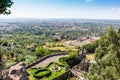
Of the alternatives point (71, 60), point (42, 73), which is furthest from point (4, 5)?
point (71, 60)

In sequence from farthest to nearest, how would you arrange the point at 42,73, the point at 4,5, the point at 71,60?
the point at 71,60
the point at 42,73
the point at 4,5

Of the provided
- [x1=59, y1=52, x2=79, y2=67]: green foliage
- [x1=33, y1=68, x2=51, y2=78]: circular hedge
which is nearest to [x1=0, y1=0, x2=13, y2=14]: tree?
[x1=33, y1=68, x2=51, y2=78]: circular hedge

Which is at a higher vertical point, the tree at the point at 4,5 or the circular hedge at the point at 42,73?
the tree at the point at 4,5

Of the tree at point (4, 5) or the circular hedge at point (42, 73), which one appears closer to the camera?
the tree at point (4, 5)

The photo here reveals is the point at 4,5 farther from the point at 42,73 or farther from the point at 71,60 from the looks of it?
the point at 71,60

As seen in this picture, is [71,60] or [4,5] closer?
[4,5]

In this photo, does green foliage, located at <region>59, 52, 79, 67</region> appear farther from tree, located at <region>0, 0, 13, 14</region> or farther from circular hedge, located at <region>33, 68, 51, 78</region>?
tree, located at <region>0, 0, 13, 14</region>

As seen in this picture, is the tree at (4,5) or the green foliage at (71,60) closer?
the tree at (4,5)

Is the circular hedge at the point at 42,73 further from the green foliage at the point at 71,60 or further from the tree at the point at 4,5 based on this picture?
the tree at the point at 4,5

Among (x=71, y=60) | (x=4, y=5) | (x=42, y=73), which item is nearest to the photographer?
(x=4, y=5)

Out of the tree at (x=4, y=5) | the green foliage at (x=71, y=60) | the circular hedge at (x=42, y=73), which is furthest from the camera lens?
the green foliage at (x=71, y=60)

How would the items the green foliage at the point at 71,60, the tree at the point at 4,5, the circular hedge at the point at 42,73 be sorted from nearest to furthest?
the tree at the point at 4,5
the circular hedge at the point at 42,73
the green foliage at the point at 71,60

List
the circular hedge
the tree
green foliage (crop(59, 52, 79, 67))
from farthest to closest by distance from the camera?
green foliage (crop(59, 52, 79, 67)), the circular hedge, the tree

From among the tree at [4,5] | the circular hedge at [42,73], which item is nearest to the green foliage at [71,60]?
the circular hedge at [42,73]
